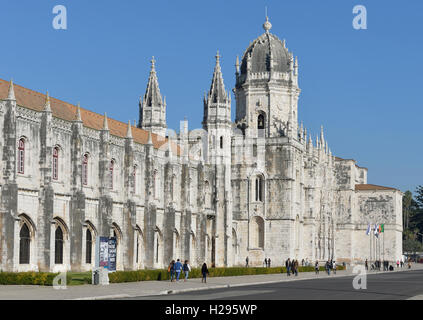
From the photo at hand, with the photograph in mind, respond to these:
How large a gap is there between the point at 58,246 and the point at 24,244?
3534 mm

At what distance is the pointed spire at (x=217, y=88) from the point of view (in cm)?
8012

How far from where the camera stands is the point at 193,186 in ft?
241

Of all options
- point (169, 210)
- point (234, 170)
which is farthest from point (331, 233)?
point (169, 210)

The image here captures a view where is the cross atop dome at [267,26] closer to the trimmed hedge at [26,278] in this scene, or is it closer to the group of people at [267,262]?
the group of people at [267,262]

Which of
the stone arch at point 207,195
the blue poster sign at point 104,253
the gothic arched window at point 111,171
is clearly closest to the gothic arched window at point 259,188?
the stone arch at point 207,195

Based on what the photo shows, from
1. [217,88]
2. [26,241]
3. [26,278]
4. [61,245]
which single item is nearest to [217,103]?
[217,88]

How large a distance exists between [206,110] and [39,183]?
35068mm

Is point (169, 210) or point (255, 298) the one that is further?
point (169, 210)

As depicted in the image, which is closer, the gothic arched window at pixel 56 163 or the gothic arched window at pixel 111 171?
the gothic arched window at pixel 56 163

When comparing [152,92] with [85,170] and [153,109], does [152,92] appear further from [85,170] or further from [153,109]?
[85,170]

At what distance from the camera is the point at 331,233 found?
10894 cm

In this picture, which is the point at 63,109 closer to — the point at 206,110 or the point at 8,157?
the point at 8,157

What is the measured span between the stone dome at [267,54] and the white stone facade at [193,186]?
11 cm
